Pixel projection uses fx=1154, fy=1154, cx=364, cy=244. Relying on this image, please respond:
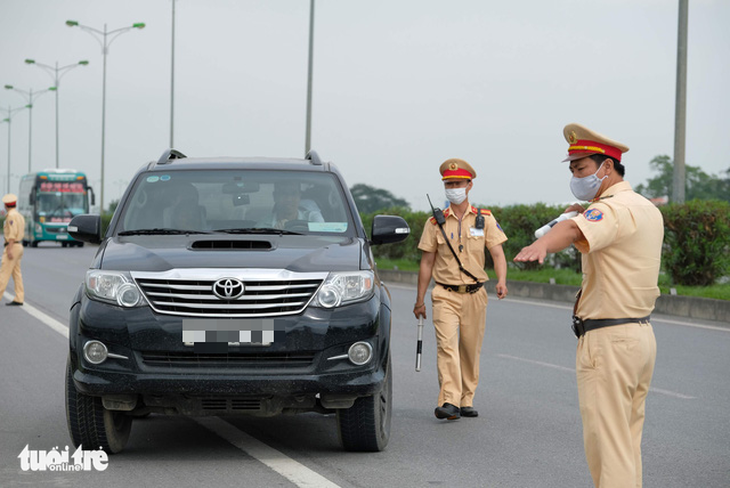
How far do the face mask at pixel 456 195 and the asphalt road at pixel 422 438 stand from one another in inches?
63.2

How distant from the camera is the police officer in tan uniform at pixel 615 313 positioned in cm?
467

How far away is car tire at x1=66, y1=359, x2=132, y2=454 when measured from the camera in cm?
675

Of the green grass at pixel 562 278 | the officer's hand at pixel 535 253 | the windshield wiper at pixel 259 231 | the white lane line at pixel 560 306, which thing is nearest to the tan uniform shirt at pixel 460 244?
the windshield wiper at pixel 259 231

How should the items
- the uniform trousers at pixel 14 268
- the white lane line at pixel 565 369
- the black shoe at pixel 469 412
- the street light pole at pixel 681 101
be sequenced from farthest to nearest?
the street light pole at pixel 681 101 < the uniform trousers at pixel 14 268 < the white lane line at pixel 565 369 < the black shoe at pixel 469 412

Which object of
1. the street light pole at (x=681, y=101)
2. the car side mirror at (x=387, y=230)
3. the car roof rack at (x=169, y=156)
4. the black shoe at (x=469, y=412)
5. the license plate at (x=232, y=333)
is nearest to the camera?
the license plate at (x=232, y=333)

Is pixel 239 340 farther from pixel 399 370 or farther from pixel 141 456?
pixel 399 370

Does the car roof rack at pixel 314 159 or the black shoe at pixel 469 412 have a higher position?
the car roof rack at pixel 314 159

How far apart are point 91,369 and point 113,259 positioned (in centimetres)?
68

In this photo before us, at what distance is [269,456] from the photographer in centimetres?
689

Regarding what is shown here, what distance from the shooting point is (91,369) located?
21.2 feet

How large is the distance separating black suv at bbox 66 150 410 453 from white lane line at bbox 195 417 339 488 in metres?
0.33

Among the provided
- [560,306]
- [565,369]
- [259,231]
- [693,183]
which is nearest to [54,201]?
[560,306]

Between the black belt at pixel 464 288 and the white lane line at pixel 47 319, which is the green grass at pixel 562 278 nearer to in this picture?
the white lane line at pixel 47 319

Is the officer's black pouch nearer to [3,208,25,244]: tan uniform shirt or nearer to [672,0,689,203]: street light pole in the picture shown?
[3,208,25,244]: tan uniform shirt
